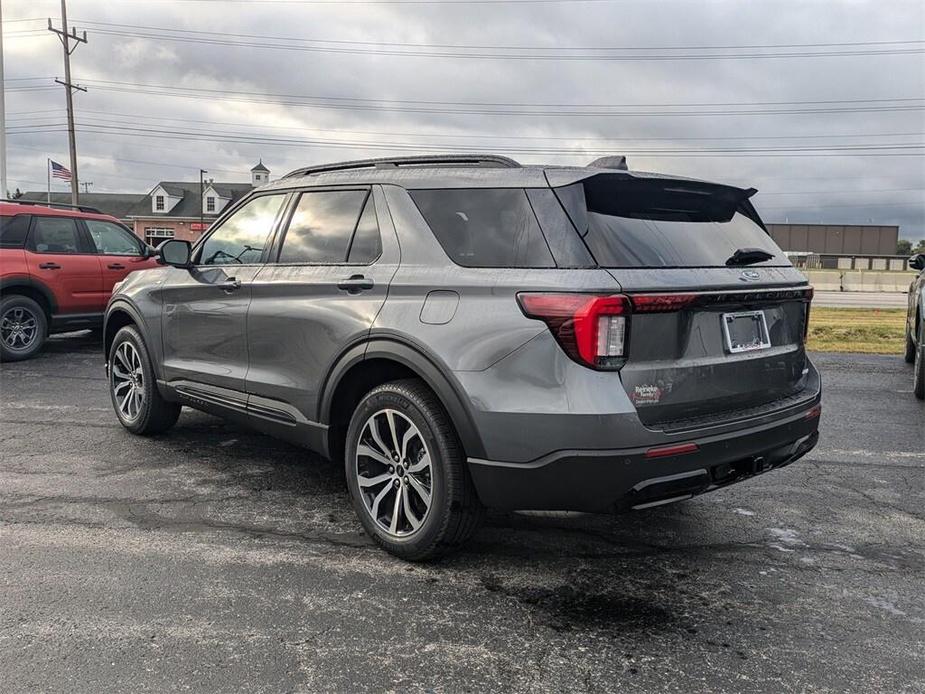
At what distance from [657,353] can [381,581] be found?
1.56m

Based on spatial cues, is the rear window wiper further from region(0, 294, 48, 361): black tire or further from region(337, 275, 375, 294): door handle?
region(0, 294, 48, 361): black tire

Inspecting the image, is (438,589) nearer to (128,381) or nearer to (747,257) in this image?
(747,257)

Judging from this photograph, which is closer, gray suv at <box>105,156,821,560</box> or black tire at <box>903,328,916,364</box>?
gray suv at <box>105,156,821,560</box>

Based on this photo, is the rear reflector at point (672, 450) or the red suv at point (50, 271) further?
the red suv at point (50, 271)

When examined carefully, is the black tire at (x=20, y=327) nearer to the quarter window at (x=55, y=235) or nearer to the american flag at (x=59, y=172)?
the quarter window at (x=55, y=235)

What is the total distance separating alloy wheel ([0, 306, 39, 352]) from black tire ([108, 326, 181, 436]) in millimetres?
4228

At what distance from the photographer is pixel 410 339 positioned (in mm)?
3354

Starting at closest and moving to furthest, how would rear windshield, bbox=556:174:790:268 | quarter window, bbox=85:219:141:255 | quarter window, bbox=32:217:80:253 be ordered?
rear windshield, bbox=556:174:790:268, quarter window, bbox=32:217:80:253, quarter window, bbox=85:219:141:255

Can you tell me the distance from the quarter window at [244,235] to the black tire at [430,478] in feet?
4.81

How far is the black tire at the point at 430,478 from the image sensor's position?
325 cm

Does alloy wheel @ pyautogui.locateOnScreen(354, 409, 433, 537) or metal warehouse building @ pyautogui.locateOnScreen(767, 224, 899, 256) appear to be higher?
metal warehouse building @ pyautogui.locateOnScreen(767, 224, 899, 256)

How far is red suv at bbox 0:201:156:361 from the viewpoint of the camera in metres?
9.06

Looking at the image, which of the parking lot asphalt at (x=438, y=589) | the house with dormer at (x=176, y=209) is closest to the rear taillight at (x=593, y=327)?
the parking lot asphalt at (x=438, y=589)

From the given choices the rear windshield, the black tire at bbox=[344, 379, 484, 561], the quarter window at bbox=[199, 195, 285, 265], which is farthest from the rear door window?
the quarter window at bbox=[199, 195, 285, 265]
